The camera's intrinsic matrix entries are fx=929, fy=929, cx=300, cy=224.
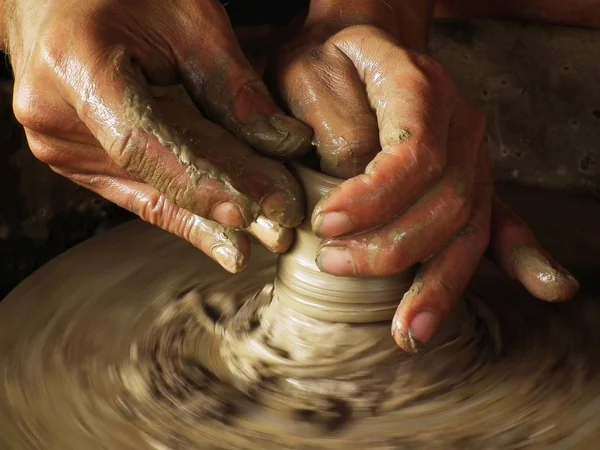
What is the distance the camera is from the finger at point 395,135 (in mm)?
890

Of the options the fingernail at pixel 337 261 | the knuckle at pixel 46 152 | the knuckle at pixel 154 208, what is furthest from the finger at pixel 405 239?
the knuckle at pixel 46 152

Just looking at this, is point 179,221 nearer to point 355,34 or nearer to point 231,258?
point 231,258

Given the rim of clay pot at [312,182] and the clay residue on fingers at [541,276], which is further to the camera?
the clay residue on fingers at [541,276]

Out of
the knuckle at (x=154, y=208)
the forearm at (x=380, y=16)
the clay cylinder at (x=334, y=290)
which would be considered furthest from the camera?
the forearm at (x=380, y=16)

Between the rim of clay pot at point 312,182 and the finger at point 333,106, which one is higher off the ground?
the finger at point 333,106

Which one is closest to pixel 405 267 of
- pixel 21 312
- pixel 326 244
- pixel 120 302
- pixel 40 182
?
pixel 326 244

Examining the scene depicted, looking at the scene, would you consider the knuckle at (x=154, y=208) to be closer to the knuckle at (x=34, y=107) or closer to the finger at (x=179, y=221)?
the finger at (x=179, y=221)

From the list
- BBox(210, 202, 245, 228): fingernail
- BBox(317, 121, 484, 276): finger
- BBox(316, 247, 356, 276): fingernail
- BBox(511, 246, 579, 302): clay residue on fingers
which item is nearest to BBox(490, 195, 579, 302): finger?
BBox(511, 246, 579, 302): clay residue on fingers

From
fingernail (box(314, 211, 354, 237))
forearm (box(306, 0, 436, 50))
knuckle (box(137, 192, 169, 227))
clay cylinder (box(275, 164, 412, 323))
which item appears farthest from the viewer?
forearm (box(306, 0, 436, 50))

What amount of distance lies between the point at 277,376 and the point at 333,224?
A: 232 millimetres

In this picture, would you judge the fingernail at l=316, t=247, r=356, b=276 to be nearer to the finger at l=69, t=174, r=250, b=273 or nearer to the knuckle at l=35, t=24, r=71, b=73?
the finger at l=69, t=174, r=250, b=273

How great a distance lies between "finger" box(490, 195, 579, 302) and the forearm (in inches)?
12.3

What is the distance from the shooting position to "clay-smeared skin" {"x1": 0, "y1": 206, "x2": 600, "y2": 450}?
96cm

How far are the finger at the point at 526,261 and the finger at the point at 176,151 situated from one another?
0.29m
